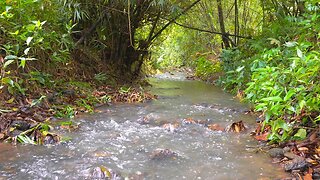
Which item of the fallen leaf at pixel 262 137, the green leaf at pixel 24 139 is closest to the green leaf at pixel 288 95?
the fallen leaf at pixel 262 137

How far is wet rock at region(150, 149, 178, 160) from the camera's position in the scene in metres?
2.38

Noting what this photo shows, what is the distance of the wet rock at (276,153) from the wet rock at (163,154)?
746mm

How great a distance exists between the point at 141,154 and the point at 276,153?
3.44ft

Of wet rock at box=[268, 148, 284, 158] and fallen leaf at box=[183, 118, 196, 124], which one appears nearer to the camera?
wet rock at box=[268, 148, 284, 158]

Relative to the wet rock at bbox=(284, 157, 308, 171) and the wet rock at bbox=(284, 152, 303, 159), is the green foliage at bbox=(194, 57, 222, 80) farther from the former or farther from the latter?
the wet rock at bbox=(284, 157, 308, 171)

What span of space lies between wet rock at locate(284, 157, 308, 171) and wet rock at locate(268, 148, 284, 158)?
0.23m

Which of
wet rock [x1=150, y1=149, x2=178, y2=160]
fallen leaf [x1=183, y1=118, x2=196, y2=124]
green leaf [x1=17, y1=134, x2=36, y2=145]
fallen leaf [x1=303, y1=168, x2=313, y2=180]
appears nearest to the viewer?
fallen leaf [x1=303, y1=168, x2=313, y2=180]

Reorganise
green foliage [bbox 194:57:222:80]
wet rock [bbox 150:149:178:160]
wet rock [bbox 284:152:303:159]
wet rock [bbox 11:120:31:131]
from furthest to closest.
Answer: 1. green foliage [bbox 194:57:222:80]
2. wet rock [bbox 11:120:31:131]
3. wet rock [bbox 150:149:178:160]
4. wet rock [bbox 284:152:303:159]

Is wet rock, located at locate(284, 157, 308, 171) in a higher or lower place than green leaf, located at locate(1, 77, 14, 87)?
lower

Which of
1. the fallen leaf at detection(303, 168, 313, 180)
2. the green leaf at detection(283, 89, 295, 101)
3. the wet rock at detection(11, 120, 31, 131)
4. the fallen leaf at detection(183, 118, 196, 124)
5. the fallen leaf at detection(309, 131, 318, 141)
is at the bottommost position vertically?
the fallen leaf at detection(183, 118, 196, 124)

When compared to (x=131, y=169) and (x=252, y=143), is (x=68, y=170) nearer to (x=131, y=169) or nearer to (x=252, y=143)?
(x=131, y=169)

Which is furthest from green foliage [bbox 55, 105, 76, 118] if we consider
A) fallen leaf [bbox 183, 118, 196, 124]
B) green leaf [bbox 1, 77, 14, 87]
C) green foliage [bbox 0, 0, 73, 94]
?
fallen leaf [bbox 183, 118, 196, 124]

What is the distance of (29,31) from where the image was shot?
3686mm

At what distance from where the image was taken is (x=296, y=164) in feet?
6.93
